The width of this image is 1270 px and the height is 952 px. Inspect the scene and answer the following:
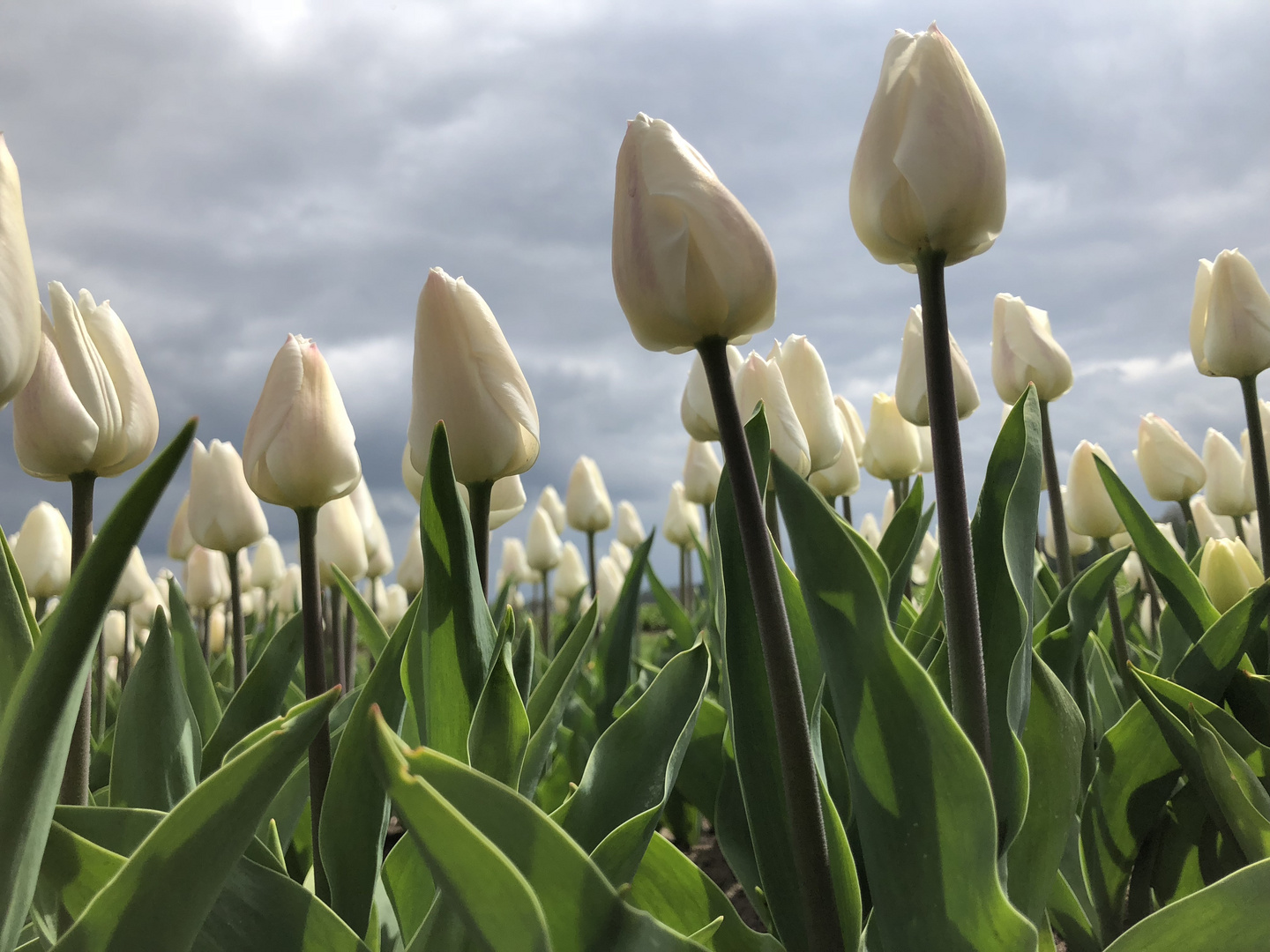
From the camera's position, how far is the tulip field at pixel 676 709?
78 cm

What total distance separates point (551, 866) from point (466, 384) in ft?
2.39

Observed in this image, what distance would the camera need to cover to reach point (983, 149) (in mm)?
1003

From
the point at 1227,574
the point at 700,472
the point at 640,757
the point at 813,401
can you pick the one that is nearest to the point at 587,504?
the point at 700,472

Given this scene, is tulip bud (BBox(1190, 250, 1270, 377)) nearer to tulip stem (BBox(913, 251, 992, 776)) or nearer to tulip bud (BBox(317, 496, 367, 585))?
tulip stem (BBox(913, 251, 992, 776))

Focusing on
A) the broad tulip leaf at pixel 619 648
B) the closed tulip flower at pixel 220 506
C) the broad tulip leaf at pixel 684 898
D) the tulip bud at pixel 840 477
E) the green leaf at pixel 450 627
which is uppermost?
the closed tulip flower at pixel 220 506

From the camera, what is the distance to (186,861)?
2.43ft

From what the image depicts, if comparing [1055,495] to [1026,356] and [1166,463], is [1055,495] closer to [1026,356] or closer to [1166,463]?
[1026,356]

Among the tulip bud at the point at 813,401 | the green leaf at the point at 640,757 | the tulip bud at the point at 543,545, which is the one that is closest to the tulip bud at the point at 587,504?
the tulip bud at the point at 543,545

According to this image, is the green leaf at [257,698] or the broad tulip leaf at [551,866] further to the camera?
the green leaf at [257,698]

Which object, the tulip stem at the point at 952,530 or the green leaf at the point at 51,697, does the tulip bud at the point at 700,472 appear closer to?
the tulip stem at the point at 952,530

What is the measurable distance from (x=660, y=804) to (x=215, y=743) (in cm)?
95

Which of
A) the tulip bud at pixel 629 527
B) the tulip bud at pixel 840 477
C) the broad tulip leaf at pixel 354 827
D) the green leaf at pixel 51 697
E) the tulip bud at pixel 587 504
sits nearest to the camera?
the green leaf at pixel 51 697

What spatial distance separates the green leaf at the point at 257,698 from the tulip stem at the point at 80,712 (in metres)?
0.29

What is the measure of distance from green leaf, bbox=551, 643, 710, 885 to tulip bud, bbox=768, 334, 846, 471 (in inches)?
50.7
